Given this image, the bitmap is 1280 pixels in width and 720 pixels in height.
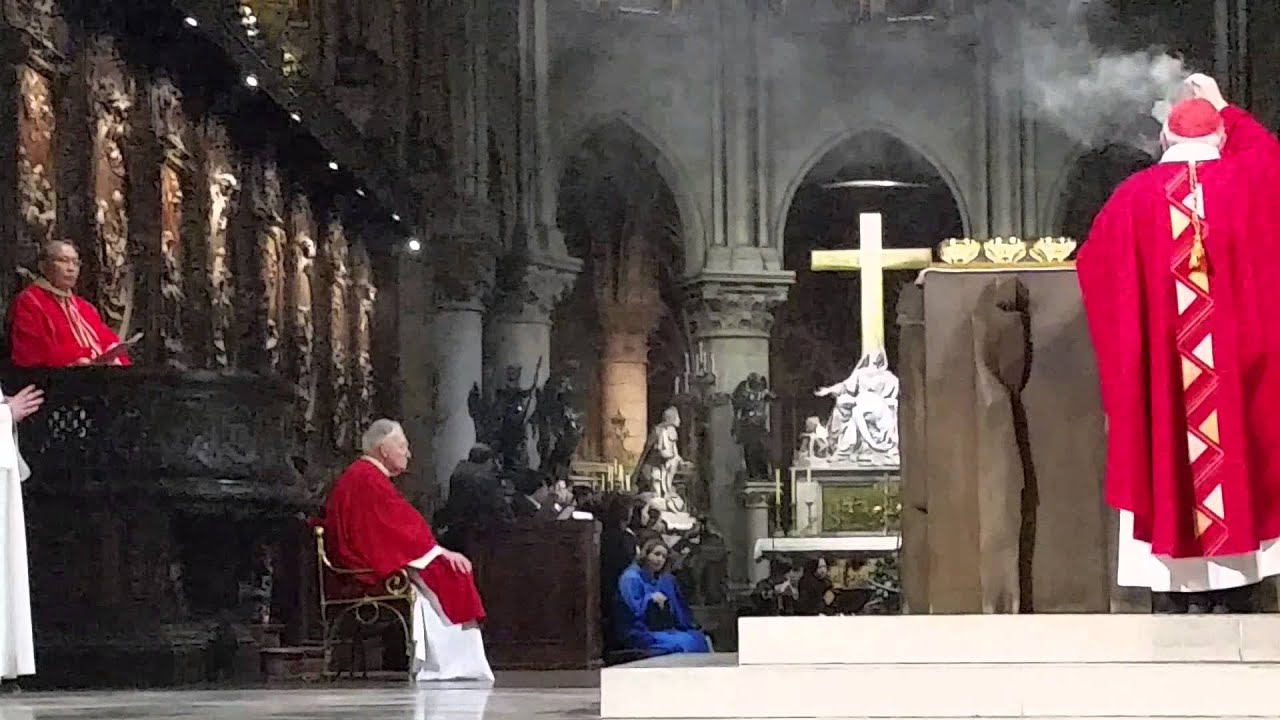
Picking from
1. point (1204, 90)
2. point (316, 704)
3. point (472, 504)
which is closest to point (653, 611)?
point (472, 504)

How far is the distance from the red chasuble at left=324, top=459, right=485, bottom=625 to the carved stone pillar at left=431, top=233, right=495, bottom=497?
4.78 meters

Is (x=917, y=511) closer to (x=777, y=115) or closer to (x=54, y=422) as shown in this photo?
(x=54, y=422)

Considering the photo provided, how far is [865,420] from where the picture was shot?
16.0m

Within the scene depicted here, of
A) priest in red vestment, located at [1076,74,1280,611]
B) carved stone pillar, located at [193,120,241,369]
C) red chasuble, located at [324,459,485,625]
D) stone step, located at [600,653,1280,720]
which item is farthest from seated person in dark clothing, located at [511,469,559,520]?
stone step, located at [600,653,1280,720]

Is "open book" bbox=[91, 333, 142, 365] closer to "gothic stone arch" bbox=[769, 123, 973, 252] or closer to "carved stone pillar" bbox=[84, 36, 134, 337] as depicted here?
"carved stone pillar" bbox=[84, 36, 134, 337]

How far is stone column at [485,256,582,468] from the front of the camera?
1648 centimetres

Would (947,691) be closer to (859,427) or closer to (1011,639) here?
(1011,639)

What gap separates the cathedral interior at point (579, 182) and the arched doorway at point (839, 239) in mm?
30

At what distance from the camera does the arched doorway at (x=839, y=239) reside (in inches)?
679

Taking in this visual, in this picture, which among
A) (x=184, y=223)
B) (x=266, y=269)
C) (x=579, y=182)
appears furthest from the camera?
(x=579, y=182)

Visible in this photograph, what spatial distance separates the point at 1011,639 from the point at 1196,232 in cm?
151

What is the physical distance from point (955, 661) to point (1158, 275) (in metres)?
1.48

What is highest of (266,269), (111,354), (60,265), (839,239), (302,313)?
(839,239)

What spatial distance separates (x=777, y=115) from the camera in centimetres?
1797
